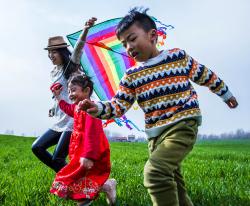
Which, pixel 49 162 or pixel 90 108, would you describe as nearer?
pixel 90 108

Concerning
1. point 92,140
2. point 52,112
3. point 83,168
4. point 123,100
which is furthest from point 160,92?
point 52,112

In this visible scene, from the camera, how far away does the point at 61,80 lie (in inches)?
222

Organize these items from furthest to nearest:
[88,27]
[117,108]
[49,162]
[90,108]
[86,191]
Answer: [49,162] → [88,27] → [86,191] → [117,108] → [90,108]

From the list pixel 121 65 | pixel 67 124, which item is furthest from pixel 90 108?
pixel 121 65

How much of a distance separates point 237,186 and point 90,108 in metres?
2.76

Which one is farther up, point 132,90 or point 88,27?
point 88,27

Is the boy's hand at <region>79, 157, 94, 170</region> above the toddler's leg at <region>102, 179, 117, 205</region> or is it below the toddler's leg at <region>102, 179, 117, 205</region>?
above

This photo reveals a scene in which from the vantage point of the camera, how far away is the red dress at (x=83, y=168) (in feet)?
14.5

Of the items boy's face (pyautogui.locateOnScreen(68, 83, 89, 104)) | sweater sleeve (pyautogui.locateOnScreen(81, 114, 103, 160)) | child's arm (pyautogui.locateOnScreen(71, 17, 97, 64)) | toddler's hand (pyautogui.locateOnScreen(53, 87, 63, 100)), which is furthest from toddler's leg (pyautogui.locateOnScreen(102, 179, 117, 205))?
child's arm (pyautogui.locateOnScreen(71, 17, 97, 64))

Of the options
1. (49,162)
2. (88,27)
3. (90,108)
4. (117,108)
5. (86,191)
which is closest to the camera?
(90,108)

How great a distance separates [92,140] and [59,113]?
4.31ft

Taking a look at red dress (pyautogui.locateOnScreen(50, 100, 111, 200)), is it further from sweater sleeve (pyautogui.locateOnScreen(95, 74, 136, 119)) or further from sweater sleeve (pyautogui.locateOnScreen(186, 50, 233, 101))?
sweater sleeve (pyautogui.locateOnScreen(186, 50, 233, 101))

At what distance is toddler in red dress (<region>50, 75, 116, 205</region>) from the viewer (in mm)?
4410

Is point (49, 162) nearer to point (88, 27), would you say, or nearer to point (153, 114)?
point (88, 27)
